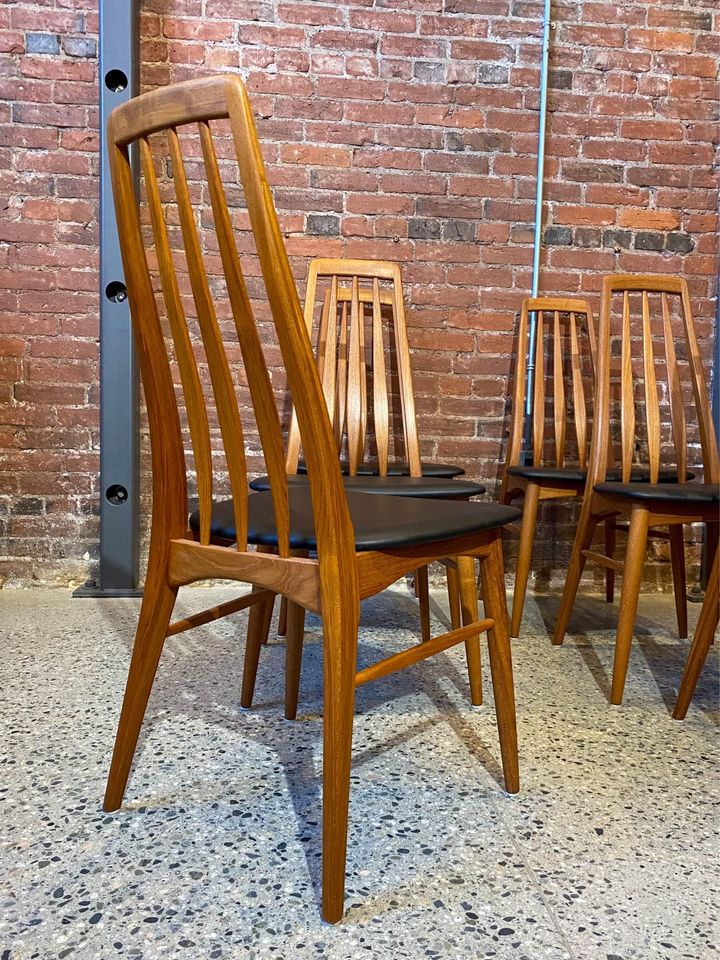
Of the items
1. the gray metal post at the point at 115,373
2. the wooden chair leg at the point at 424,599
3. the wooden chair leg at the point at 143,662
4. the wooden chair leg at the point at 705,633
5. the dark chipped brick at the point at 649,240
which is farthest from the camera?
the dark chipped brick at the point at 649,240

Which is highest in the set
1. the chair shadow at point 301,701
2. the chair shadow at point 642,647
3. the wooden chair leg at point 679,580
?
the wooden chair leg at point 679,580

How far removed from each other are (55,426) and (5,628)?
0.75 meters

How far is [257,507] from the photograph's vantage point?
111cm

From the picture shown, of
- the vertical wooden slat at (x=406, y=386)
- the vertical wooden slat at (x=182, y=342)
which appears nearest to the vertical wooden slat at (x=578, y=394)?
the vertical wooden slat at (x=406, y=386)

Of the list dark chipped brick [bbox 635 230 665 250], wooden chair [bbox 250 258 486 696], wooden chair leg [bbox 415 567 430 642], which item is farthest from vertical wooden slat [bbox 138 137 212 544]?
dark chipped brick [bbox 635 230 665 250]

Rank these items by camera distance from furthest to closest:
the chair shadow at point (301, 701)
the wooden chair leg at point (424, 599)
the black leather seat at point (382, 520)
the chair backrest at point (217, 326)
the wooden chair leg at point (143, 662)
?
the wooden chair leg at point (424, 599) → the chair shadow at point (301, 701) → the wooden chair leg at point (143, 662) → the black leather seat at point (382, 520) → the chair backrest at point (217, 326)

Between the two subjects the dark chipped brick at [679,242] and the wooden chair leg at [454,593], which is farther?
the dark chipped brick at [679,242]

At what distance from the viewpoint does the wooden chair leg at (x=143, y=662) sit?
1.04 meters

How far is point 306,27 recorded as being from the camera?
2.33m

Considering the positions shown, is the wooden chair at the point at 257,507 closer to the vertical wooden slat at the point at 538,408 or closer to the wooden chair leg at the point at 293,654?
the wooden chair leg at the point at 293,654

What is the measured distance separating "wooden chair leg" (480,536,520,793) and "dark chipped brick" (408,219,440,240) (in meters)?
1.62

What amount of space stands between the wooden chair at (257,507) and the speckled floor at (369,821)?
0.09m

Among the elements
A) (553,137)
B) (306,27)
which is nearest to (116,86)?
(306,27)

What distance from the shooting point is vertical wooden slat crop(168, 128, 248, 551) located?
87 centimetres
